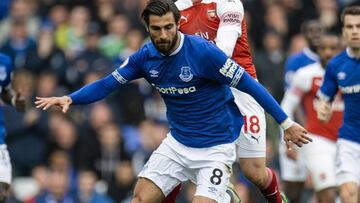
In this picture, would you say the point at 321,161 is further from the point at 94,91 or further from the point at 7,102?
the point at 94,91

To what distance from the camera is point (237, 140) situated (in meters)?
13.3

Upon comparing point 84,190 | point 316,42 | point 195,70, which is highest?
point 195,70

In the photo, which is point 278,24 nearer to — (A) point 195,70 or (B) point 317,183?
(B) point 317,183

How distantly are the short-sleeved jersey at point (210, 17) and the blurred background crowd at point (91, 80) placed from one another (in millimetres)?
5431

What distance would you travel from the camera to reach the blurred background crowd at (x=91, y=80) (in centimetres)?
1936

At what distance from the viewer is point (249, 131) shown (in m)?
13.4

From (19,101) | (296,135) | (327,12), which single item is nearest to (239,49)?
(296,135)

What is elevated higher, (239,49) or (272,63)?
(239,49)

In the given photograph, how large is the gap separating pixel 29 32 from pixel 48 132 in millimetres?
2847

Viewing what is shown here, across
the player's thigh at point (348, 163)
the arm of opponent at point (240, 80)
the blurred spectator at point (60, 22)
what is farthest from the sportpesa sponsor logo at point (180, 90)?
the blurred spectator at point (60, 22)

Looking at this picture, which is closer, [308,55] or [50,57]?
[308,55]

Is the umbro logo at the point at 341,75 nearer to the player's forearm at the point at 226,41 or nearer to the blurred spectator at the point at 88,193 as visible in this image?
the player's forearm at the point at 226,41

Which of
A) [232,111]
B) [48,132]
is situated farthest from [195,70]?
[48,132]

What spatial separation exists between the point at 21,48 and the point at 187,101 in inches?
377
